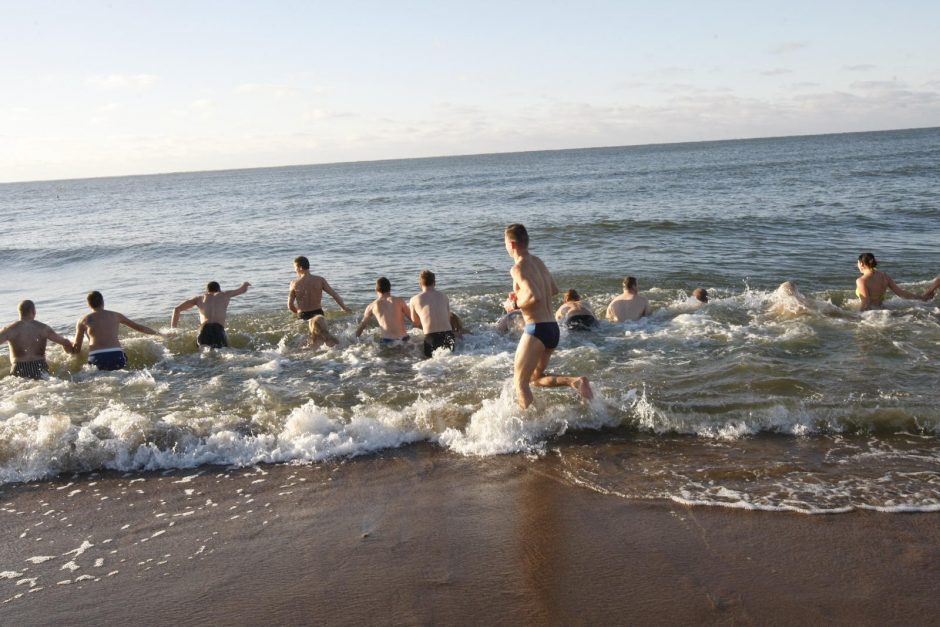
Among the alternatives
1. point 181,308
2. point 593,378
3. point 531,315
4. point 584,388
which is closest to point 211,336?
point 181,308

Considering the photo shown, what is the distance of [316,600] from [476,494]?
4.94 feet

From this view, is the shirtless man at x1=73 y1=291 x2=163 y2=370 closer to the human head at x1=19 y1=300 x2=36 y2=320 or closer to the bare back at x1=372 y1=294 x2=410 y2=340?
the human head at x1=19 y1=300 x2=36 y2=320

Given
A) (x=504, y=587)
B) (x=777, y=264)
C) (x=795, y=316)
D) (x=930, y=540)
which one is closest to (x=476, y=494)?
(x=504, y=587)

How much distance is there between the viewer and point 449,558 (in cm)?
406

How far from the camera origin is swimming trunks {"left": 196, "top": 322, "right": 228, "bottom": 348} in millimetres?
10477

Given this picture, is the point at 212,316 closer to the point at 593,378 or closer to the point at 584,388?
the point at 593,378

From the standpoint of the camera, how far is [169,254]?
2241 centimetres

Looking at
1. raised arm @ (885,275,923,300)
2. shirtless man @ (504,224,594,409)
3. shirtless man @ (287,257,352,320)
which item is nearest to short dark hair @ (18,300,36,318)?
shirtless man @ (287,257,352,320)

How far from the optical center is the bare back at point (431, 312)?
9562 millimetres

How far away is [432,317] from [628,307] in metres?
3.33

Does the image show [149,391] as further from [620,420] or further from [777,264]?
[777,264]

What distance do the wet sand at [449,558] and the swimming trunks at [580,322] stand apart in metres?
5.11

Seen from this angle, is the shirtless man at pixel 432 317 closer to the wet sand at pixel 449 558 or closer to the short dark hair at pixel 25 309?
the wet sand at pixel 449 558

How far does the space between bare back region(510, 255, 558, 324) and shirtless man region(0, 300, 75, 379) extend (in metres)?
6.98
